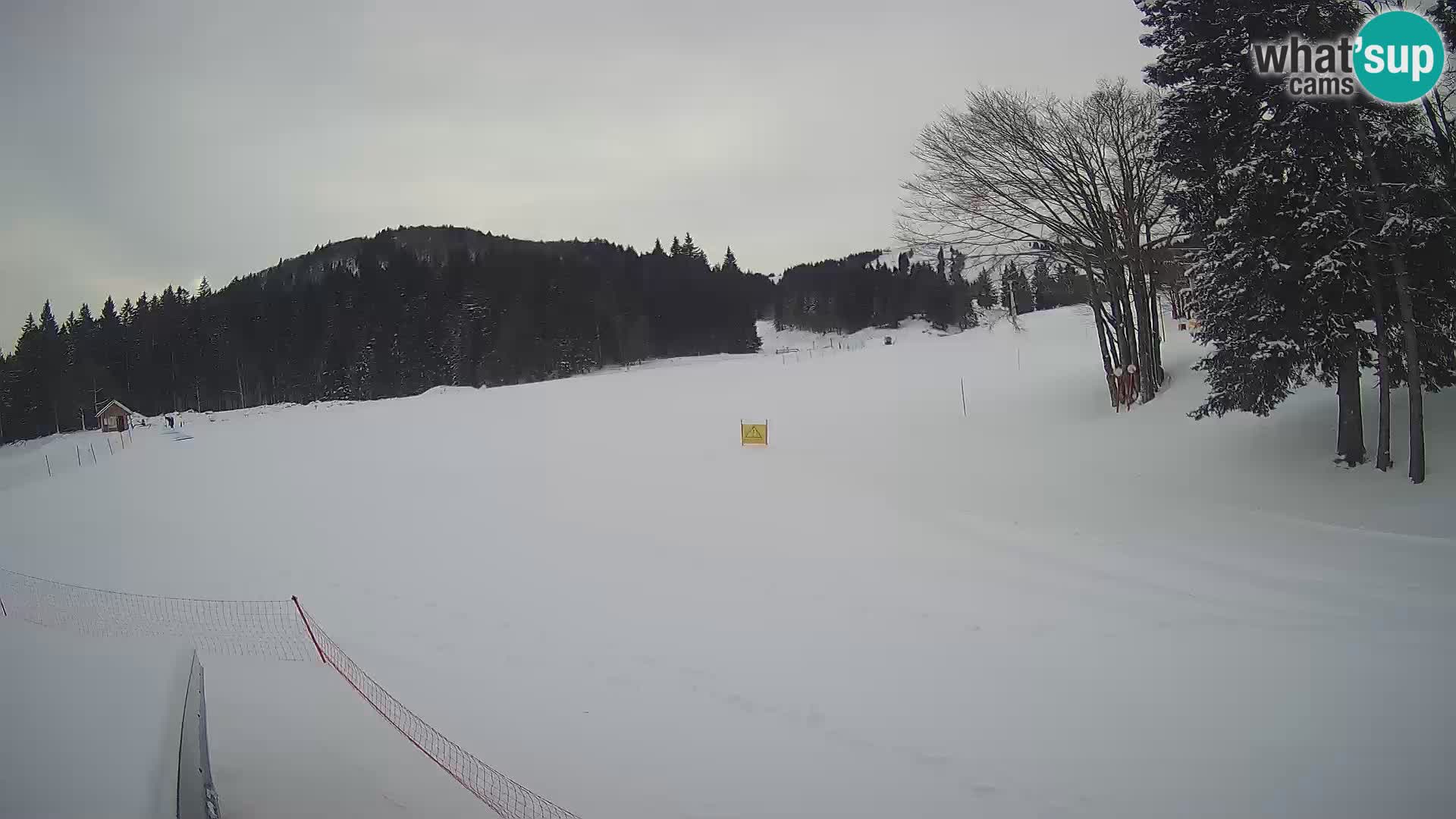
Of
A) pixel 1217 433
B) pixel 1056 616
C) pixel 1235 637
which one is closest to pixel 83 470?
pixel 1056 616

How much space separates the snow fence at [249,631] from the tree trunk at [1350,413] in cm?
1306

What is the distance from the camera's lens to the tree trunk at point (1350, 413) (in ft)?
33.9

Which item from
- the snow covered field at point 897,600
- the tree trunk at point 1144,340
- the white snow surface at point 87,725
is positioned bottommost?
the snow covered field at point 897,600

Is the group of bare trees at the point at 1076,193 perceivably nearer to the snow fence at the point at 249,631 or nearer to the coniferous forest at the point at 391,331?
the snow fence at the point at 249,631

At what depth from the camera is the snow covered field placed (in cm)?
500

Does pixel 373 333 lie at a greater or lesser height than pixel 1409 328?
greater

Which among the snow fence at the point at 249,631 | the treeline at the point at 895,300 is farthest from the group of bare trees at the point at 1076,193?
the treeline at the point at 895,300

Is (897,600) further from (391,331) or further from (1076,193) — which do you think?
(391,331)

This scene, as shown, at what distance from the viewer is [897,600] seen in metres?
8.45

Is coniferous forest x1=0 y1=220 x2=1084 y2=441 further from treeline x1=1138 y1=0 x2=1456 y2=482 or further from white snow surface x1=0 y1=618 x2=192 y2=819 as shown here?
white snow surface x1=0 y1=618 x2=192 y2=819

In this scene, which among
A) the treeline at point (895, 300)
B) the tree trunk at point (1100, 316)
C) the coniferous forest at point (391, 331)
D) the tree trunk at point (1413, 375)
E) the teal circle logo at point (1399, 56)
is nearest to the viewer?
the tree trunk at point (1413, 375)

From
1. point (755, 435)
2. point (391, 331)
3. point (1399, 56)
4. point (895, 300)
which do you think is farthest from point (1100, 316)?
point (895, 300)

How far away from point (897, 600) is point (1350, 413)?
866cm

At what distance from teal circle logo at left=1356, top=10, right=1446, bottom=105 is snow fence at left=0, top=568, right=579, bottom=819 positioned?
15.0 m
